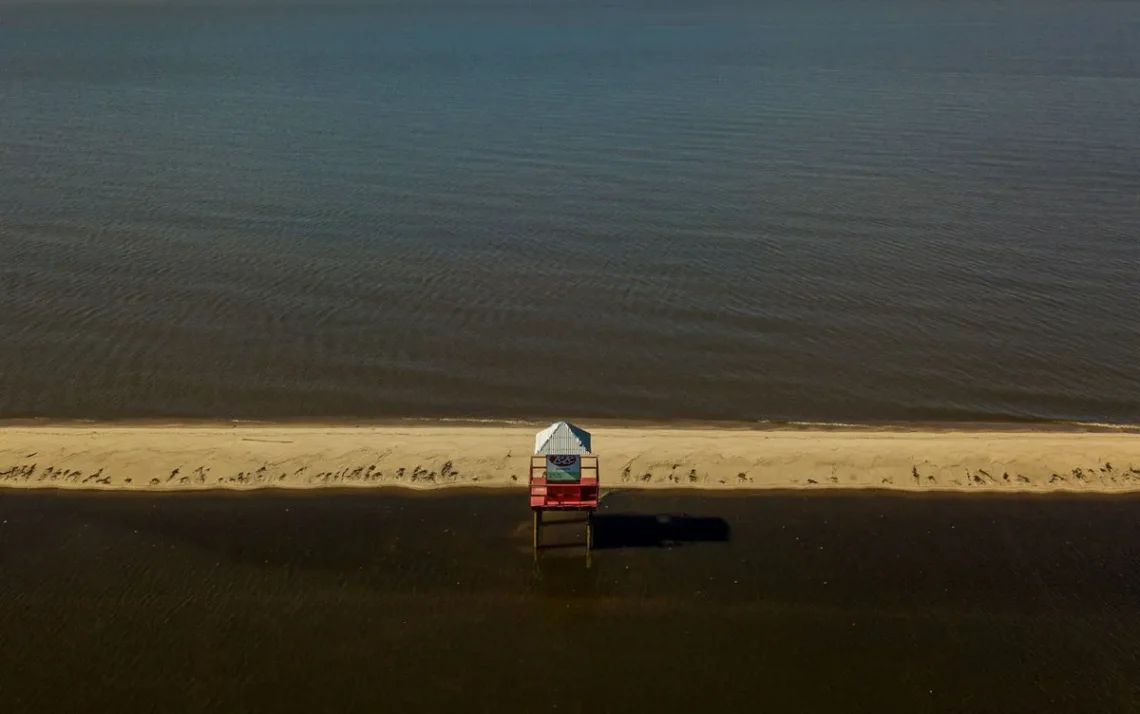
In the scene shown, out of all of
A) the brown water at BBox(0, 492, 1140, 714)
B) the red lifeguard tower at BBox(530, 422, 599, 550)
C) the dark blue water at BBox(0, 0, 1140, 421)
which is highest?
the dark blue water at BBox(0, 0, 1140, 421)

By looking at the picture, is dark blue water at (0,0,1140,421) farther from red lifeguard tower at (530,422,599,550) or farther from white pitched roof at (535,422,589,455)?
white pitched roof at (535,422,589,455)

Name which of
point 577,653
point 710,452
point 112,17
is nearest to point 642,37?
point 112,17

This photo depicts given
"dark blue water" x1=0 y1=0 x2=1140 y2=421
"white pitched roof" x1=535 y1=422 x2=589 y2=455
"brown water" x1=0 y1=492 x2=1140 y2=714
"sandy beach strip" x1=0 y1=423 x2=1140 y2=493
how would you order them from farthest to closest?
"dark blue water" x1=0 y1=0 x2=1140 y2=421, "sandy beach strip" x1=0 y1=423 x2=1140 y2=493, "white pitched roof" x1=535 y1=422 x2=589 y2=455, "brown water" x1=0 y1=492 x2=1140 y2=714

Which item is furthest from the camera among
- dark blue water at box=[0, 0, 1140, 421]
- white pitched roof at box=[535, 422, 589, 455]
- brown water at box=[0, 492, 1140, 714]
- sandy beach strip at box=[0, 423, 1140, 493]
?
dark blue water at box=[0, 0, 1140, 421]

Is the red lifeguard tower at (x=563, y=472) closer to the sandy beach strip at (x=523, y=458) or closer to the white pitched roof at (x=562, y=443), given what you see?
the white pitched roof at (x=562, y=443)

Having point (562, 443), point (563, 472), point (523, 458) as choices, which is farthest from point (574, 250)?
point (563, 472)

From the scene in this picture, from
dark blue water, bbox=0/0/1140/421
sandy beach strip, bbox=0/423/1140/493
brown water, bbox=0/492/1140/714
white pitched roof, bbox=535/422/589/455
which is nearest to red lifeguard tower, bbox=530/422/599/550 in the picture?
white pitched roof, bbox=535/422/589/455

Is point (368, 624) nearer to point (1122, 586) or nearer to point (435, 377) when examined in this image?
point (435, 377)
